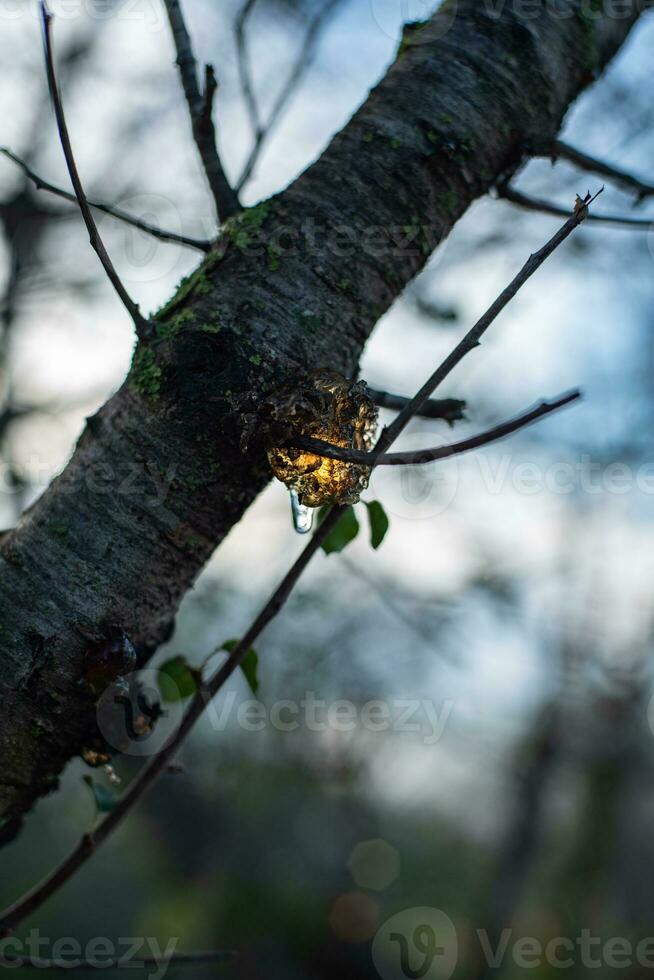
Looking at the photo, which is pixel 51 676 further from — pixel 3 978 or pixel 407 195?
pixel 3 978

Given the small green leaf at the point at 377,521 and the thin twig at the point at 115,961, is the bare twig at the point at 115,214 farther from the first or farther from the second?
the thin twig at the point at 115,961

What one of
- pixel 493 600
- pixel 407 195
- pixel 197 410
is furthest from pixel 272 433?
pixel 493 600

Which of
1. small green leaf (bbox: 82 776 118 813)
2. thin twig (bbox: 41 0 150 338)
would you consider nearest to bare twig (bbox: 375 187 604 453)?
thin twig (bbox: 41 0 150 338)

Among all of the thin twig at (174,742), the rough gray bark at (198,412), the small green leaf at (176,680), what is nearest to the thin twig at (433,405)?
the rough gray bark at (198,412)

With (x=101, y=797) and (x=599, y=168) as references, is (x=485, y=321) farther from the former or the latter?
(x=101, y=797)

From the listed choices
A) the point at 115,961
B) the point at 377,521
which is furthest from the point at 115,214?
the point at 115,961

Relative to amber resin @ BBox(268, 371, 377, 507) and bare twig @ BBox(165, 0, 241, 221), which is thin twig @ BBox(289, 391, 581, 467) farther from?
bare twig @ BBox(165, 0, 241, 221)
